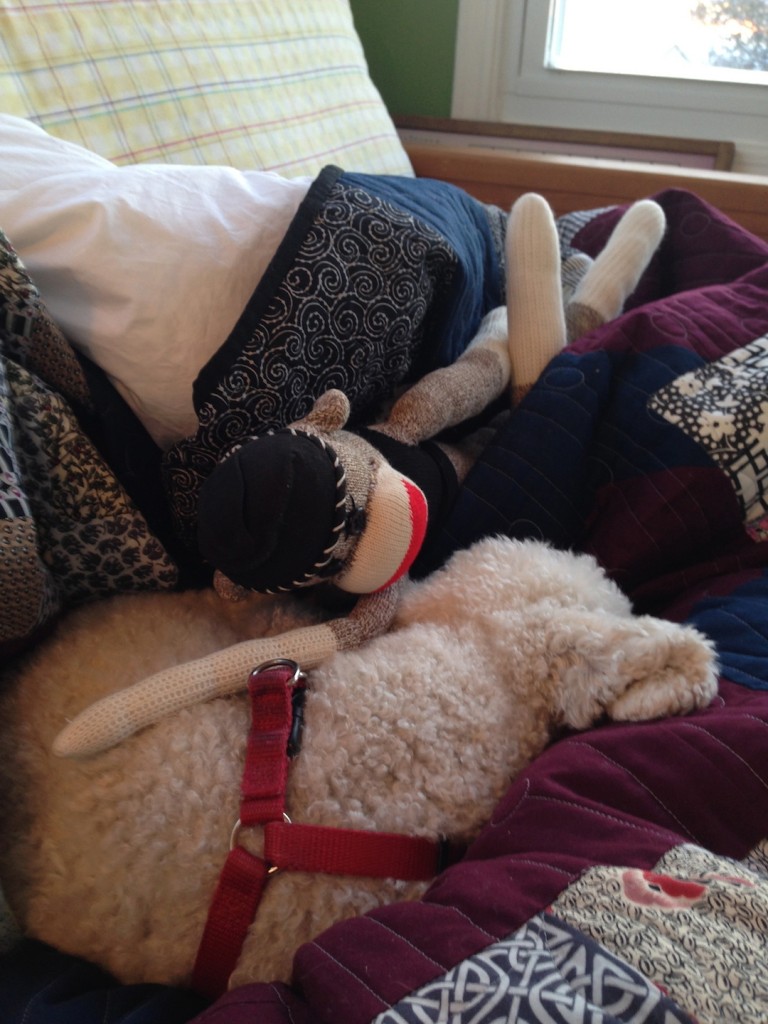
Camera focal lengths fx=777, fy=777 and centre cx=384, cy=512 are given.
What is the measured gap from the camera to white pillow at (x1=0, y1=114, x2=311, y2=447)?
572 mm

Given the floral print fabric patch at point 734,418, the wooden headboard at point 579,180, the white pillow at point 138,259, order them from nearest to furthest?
the white pillow at point 138,259 → the floral print fabric patch at point 734,418 → the wooden headboard at point 579,180

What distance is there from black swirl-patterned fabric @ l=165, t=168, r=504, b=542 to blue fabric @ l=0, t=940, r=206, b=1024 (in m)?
0.31

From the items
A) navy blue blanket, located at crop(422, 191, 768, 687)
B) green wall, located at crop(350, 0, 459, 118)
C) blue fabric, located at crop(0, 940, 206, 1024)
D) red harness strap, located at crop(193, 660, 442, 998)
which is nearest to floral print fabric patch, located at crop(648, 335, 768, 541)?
navy blue blanket, located at crop(422, 191, 768, 687)

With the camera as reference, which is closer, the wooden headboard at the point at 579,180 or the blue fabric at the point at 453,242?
the blue fabric at the point at 453,242

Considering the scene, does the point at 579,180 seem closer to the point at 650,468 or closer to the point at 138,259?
the point at 650,468

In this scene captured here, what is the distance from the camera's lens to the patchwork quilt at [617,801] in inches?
13.9

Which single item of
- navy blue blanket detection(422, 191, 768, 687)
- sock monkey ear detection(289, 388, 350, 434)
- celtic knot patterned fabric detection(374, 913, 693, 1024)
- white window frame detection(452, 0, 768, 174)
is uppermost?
white window frame detection(452, 0, 768, 174)

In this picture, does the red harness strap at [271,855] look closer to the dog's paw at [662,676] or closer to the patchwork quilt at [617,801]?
the patchwork quilt at [617,801]

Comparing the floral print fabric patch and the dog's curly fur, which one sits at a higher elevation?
the floral print fabric patch

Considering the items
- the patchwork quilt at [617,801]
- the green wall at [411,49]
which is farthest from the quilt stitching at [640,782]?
the green wall at [411,49]

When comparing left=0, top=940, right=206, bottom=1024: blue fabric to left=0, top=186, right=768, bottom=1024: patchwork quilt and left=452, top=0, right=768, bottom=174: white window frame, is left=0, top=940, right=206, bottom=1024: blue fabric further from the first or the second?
left=452, top=0, right=768, bottom=174: white window frame

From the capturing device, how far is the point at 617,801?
47 centimetres

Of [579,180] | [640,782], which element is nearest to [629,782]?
[640,782]

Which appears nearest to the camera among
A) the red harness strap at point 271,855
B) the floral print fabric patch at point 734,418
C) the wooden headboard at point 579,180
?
the red harness strap at point 271,855
